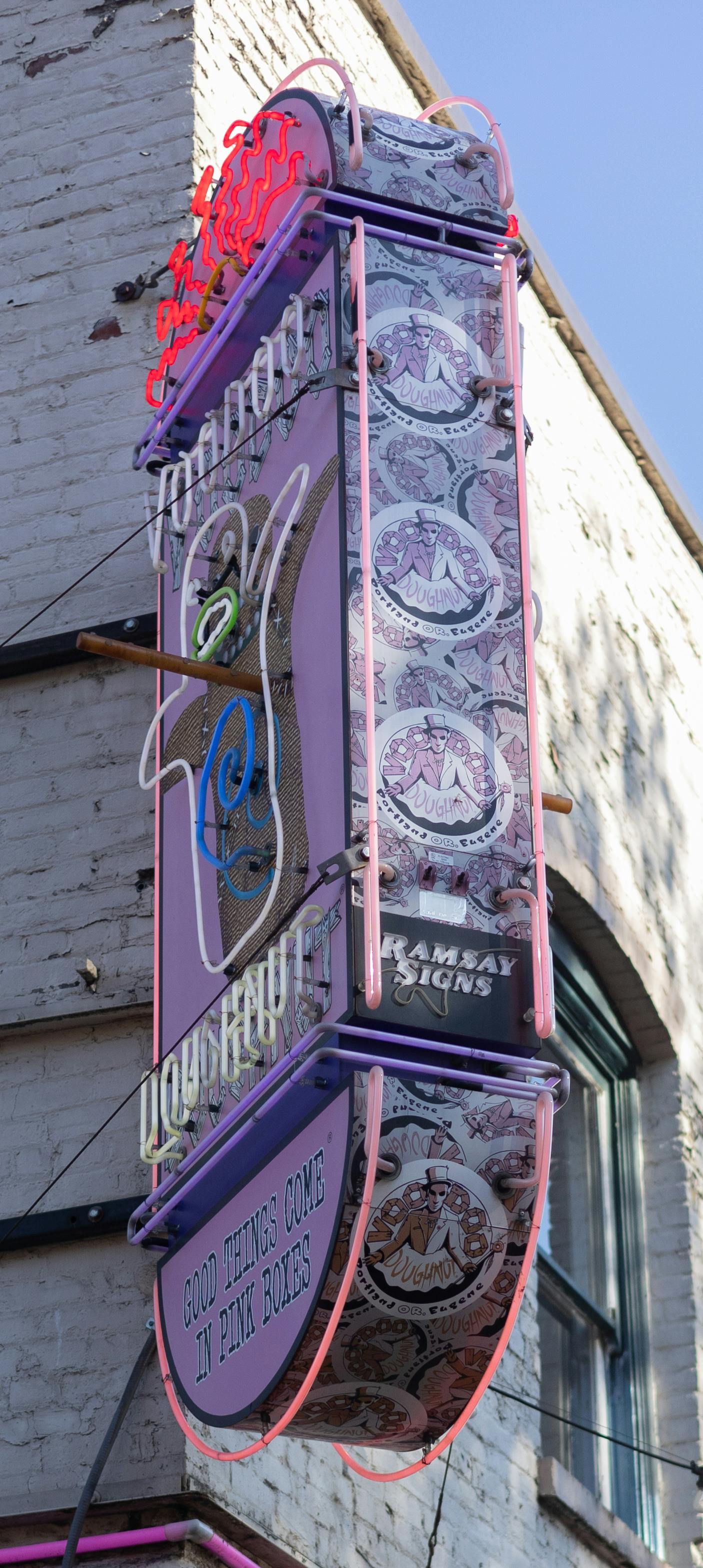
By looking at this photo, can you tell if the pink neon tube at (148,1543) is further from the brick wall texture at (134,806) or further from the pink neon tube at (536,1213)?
the pink neon tube at (536,1213)

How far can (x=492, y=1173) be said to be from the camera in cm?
428

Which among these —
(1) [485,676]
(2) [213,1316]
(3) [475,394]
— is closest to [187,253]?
(3) [475,394]

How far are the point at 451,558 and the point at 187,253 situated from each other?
185cm

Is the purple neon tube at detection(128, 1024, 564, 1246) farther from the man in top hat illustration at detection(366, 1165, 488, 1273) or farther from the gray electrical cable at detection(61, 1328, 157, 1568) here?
the gray electrical cable at detection(61, 1328, 157, 1568)

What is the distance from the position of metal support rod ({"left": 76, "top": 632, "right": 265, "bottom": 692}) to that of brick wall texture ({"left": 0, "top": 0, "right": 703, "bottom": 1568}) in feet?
3.06

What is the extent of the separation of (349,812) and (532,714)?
0.56 meters

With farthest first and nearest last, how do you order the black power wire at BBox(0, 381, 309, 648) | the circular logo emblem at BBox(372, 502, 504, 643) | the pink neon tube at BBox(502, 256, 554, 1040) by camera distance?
the black power wire at BBox(0, 381, 309, 648) → the circular logo emblem at BBox(372, 502, 504, 643) → the pink neon tube at BBox(502, 256, 554, 1040)

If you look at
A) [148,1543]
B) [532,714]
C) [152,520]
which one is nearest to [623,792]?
[152,520]

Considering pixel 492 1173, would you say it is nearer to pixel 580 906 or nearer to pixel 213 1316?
pixel 213 1316

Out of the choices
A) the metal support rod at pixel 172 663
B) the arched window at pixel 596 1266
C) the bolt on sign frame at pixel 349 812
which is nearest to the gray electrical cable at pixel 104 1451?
the bolt on sign frame at pixel 349 812

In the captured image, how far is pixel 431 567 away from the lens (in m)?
4.79

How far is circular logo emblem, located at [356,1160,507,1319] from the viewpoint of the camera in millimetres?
4145

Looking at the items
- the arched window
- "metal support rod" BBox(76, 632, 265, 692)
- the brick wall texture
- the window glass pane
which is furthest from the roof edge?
"metal support rod" BBox(76, 632, 265, 692)

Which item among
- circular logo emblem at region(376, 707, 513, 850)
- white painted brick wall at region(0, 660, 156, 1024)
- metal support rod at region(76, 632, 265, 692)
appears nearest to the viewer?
circular logo emblem at region(376, 707, 513, 850)
